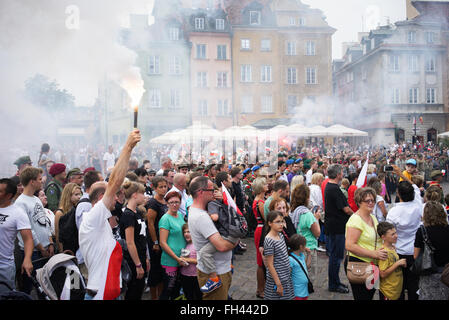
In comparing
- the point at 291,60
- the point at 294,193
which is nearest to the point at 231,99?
the point at 291,60

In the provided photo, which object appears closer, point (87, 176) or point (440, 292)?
point (440, 292)

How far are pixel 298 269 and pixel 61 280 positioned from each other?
94.0 inches

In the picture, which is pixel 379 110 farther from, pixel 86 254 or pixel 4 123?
pixel 86 254

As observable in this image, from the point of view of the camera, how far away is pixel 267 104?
3456cm

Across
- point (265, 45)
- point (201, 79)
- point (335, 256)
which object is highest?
point (265, 45)

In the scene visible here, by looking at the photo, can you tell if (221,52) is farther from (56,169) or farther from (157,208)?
(157,208)

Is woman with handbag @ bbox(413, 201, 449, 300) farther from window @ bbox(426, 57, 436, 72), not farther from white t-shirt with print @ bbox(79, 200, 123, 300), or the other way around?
window @ bbox(426, 57, 436, 72)

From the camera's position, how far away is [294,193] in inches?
188

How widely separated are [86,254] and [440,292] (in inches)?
140

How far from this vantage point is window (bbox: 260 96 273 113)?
1356 inches

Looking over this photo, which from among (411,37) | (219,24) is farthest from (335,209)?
(411,37)

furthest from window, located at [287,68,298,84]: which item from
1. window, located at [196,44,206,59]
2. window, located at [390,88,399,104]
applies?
window, located at [390,88,399,104]
